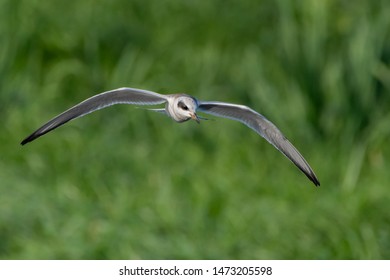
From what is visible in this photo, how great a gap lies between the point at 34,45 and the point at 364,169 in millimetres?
1874

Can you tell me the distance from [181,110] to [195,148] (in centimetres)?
286

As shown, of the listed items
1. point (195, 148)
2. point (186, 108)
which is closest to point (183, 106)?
point (186, 108)

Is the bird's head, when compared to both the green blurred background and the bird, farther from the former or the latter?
the green blurred background

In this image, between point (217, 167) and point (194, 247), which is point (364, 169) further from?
point (194, 247)

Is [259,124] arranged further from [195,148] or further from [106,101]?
[195,148]

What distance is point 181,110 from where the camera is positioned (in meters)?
1.03

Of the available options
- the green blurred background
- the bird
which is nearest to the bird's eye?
the bird

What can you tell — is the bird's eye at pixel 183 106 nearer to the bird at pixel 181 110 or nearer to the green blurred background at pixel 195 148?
the bird at pixel 181 110

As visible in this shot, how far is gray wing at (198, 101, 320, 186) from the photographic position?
1.04 m

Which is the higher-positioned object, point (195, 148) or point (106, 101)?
point (195, 148)

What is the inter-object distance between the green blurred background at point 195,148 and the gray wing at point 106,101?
2.29 m

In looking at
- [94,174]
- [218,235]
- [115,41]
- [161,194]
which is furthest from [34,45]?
[218,235]

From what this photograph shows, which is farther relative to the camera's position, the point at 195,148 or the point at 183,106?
the point at 195,148

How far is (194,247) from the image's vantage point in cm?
331
